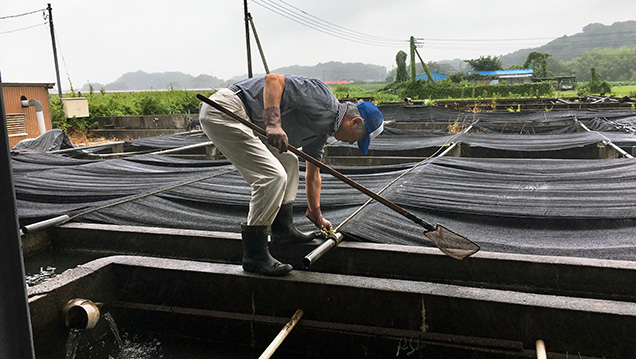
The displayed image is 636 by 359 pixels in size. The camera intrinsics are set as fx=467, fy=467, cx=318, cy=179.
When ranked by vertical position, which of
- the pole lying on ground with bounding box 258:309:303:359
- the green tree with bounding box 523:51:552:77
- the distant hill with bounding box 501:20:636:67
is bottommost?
the pole lying on ground with bounding box 258:309:303:359

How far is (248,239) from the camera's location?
307 centimetres

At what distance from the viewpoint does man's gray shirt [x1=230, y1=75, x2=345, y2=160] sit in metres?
3.08

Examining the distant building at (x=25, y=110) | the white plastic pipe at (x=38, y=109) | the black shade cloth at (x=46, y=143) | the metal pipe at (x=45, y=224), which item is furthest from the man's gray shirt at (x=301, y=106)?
the white plastic pipe at (x=38, y=109)

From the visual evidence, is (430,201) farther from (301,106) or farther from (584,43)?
(584,43)

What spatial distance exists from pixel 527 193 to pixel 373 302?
2.48 metres

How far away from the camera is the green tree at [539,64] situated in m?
51.5

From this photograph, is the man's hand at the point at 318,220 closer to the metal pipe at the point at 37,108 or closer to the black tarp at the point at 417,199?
the black tarp at the point at 417,199

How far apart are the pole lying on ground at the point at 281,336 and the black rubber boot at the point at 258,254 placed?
11.4 inches

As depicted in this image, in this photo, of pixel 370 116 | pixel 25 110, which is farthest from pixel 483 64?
pixel 370 116

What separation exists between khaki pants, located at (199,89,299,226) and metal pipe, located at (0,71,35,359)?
6.23 feet

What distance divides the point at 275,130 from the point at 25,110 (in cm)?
1626

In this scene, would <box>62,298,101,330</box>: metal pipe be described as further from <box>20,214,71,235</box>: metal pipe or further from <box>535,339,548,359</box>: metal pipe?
<box>535,339,548,359</box>: metal pipe

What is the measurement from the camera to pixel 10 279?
1.05 m

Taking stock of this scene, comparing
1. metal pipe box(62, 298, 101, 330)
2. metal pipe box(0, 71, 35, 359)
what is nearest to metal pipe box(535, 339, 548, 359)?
metal pipe box(0, 71, 35, 359)
